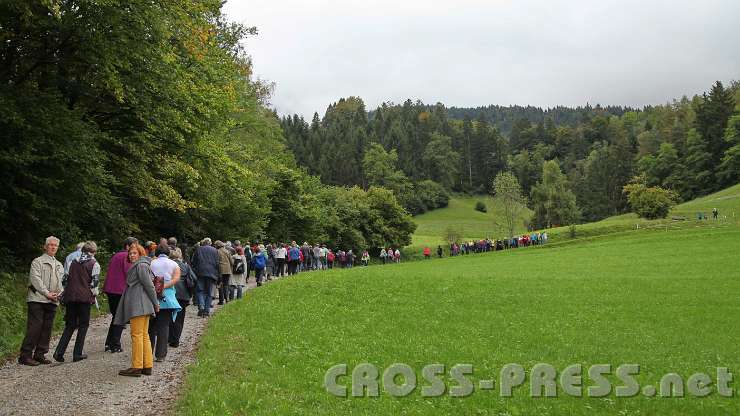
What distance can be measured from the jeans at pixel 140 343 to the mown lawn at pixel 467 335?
923mm

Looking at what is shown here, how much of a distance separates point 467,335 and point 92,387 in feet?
28.5

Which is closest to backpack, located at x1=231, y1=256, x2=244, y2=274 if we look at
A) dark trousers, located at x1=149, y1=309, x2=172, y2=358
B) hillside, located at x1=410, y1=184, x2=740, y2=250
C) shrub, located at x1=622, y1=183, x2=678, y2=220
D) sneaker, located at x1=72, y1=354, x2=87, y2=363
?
dark trousers, located at x1=149, y1=309, x2=172, y2=358

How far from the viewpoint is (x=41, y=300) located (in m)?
10.2

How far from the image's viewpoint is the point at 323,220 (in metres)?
59.4

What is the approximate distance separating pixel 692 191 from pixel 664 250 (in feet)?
262

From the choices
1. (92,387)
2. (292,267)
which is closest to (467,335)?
(92,387)

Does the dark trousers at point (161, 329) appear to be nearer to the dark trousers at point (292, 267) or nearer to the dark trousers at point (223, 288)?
the dark trousers at point (223, 288)

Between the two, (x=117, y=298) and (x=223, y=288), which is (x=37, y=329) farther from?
(x=223, y=288)

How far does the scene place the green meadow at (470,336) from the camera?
28.8 ft

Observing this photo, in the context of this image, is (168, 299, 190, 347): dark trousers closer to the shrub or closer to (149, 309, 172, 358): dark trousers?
(149, 309, 172, 358): dark trousers

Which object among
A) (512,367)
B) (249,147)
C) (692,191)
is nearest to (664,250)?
(249,147)

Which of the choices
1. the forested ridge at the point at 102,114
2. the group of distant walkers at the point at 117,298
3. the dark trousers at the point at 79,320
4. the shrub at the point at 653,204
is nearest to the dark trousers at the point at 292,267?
the forested ridge at the point at 102,114

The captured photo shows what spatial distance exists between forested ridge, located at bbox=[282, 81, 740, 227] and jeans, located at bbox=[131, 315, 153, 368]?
86129 mm

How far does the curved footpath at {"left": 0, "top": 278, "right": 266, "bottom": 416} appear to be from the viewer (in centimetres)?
801
